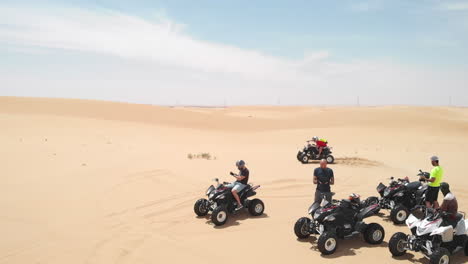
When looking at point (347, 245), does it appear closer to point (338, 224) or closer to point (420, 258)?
point (338, 224)

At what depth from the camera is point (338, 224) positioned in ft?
23.8

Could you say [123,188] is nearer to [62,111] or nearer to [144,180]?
[144,180]

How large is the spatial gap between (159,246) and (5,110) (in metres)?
40.1

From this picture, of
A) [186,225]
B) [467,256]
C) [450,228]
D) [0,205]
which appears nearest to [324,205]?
[450,228]

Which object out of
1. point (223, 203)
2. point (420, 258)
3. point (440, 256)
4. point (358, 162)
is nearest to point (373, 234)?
point (420, 258)

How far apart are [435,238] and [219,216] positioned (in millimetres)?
4889

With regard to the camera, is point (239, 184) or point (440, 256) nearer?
point (440, 256)

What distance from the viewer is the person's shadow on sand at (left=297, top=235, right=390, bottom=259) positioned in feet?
23.0

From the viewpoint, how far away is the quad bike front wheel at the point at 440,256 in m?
5.93

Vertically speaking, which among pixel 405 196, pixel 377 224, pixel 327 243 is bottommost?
pixel 327 243

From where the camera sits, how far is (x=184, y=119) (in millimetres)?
45781

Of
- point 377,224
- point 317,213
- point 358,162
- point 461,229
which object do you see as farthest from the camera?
point 358,162

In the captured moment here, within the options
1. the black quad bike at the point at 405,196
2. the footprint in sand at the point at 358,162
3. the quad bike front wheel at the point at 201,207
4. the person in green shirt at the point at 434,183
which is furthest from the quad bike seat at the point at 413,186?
the footprint in sand at the point at 358,162

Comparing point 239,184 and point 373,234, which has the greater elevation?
point 239,184
